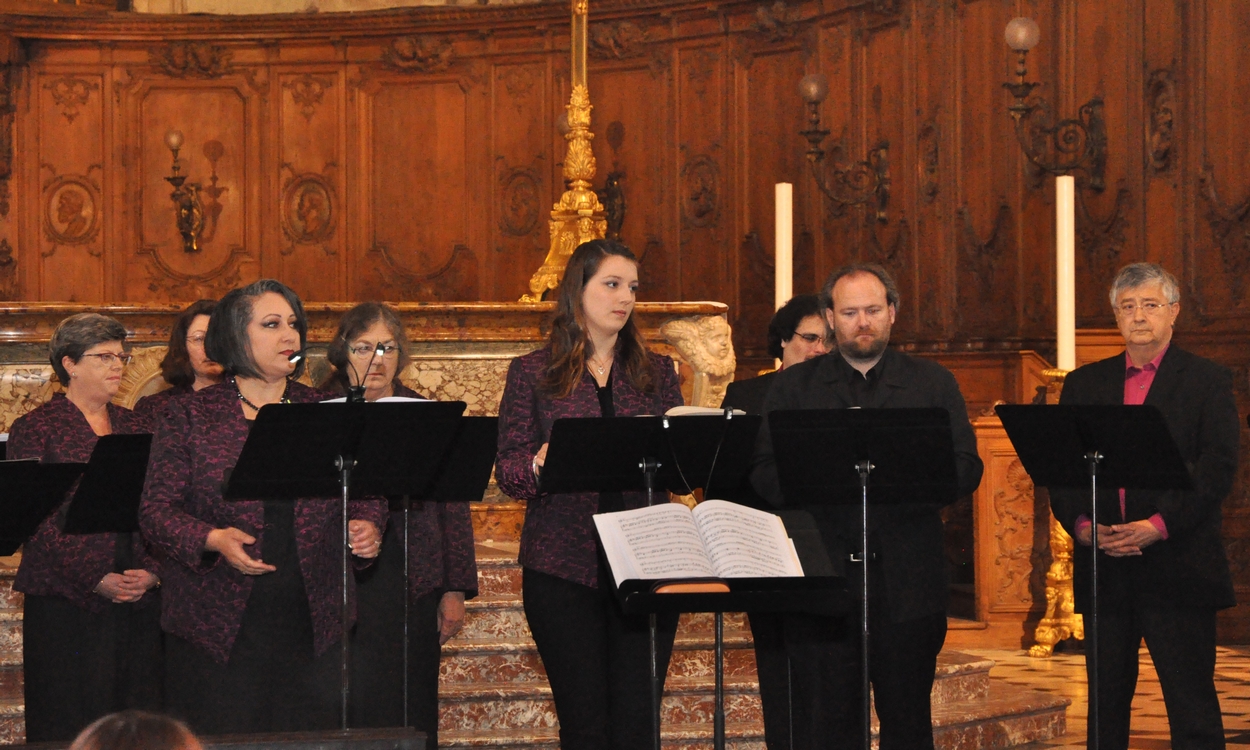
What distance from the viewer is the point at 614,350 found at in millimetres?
3910

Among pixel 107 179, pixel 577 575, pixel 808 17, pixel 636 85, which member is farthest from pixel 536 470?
pixel 107 179

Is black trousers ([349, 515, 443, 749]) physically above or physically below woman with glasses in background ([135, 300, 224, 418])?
below

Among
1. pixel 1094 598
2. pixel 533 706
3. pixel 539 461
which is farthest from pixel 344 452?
pixel 533 706

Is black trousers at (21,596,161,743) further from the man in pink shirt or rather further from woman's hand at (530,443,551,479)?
the man in pink shirt

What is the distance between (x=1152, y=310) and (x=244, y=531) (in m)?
2.37

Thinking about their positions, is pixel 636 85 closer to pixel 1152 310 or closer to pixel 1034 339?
pixel 1034 339

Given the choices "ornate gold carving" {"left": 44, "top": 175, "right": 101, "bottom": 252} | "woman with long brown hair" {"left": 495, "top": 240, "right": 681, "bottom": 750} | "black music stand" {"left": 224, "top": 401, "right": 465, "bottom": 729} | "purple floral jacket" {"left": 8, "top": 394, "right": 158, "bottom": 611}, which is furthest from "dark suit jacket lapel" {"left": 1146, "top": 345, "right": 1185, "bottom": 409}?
"ornate gold carving" {"left": 44, "top": 175, "right": 101, "bottom": 252}

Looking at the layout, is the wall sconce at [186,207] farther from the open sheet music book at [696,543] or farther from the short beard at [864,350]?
the open sheet music book at [696,543]

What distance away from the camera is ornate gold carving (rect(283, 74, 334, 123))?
1224cm

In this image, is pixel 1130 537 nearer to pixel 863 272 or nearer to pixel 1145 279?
pixel 1145 279

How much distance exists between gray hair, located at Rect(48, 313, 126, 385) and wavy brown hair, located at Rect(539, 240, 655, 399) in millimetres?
1336

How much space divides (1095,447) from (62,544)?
2.64m

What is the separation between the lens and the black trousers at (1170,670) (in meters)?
4.05

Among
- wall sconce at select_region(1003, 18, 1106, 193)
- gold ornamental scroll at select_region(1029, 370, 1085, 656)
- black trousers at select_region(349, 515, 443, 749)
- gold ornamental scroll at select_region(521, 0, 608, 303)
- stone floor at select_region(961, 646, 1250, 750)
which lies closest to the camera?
black trousers at select_region(349, 515, 443, 749)
